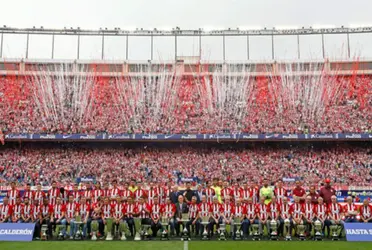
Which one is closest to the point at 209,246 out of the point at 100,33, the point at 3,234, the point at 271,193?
the point at 271,193

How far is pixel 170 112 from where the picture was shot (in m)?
36.8

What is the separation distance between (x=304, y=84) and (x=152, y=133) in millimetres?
16203

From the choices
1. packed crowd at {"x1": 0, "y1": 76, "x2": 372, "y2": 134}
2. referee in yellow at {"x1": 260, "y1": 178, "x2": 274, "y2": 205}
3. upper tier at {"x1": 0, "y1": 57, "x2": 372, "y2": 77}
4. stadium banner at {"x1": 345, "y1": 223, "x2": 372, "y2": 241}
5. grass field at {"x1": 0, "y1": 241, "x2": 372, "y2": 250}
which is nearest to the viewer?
grass field at {"x1": 0, "y1": 241, "x2": 372, "y2": 250}

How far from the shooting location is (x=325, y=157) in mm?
32438

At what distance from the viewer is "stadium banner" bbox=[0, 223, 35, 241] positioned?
11459 mm

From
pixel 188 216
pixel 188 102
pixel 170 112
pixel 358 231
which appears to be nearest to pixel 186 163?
pixel 170 112

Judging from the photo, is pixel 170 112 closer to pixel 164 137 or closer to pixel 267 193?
pixel 164 137

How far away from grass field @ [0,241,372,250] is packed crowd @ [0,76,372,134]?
22748 millimetres

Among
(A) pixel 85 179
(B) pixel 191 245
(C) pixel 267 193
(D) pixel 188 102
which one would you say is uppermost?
(D) pixel 188 102

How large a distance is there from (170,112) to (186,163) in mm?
6749

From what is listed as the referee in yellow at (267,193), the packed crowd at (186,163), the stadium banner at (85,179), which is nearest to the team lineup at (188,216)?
the referee in yellow at (267,193)

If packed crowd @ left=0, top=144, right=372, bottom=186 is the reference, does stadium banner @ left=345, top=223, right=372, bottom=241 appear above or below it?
below

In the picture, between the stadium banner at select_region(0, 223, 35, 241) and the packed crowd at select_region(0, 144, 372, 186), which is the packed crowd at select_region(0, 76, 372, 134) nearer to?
the packed crowd at select_region(0, 144, 372, 186)

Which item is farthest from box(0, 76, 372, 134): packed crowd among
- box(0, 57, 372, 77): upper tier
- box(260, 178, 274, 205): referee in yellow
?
box(260, 178, 274, 205): referee in yellow
